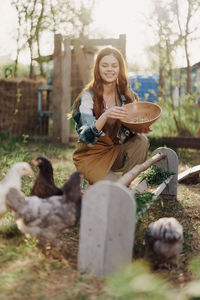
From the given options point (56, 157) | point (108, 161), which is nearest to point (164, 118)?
point (56, 157)

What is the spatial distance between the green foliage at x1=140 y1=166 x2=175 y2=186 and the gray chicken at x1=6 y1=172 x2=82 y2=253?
151cm

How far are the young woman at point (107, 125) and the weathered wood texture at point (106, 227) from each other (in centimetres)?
140

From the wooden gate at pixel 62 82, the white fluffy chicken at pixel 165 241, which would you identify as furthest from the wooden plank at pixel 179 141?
the white fluffy chicken at pixel 165 241

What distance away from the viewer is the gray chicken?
2.06m

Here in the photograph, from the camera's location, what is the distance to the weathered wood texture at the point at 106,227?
1.93m

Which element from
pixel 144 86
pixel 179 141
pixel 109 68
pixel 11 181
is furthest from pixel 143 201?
pixel 144 86

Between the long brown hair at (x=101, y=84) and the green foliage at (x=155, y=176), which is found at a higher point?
the long brown hair at (x=101, y=84)

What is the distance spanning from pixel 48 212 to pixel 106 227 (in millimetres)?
375

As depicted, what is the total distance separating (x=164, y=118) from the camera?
7.65 m

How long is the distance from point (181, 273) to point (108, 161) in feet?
4.86

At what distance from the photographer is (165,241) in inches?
86.7

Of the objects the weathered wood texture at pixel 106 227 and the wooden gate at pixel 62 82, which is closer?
the weathered wood texture at pixel 106 227

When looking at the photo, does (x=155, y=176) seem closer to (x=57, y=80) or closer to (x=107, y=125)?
(x=107, y=125)

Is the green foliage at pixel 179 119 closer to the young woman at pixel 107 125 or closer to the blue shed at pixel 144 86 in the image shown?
the blue shed at pixel 144 86
